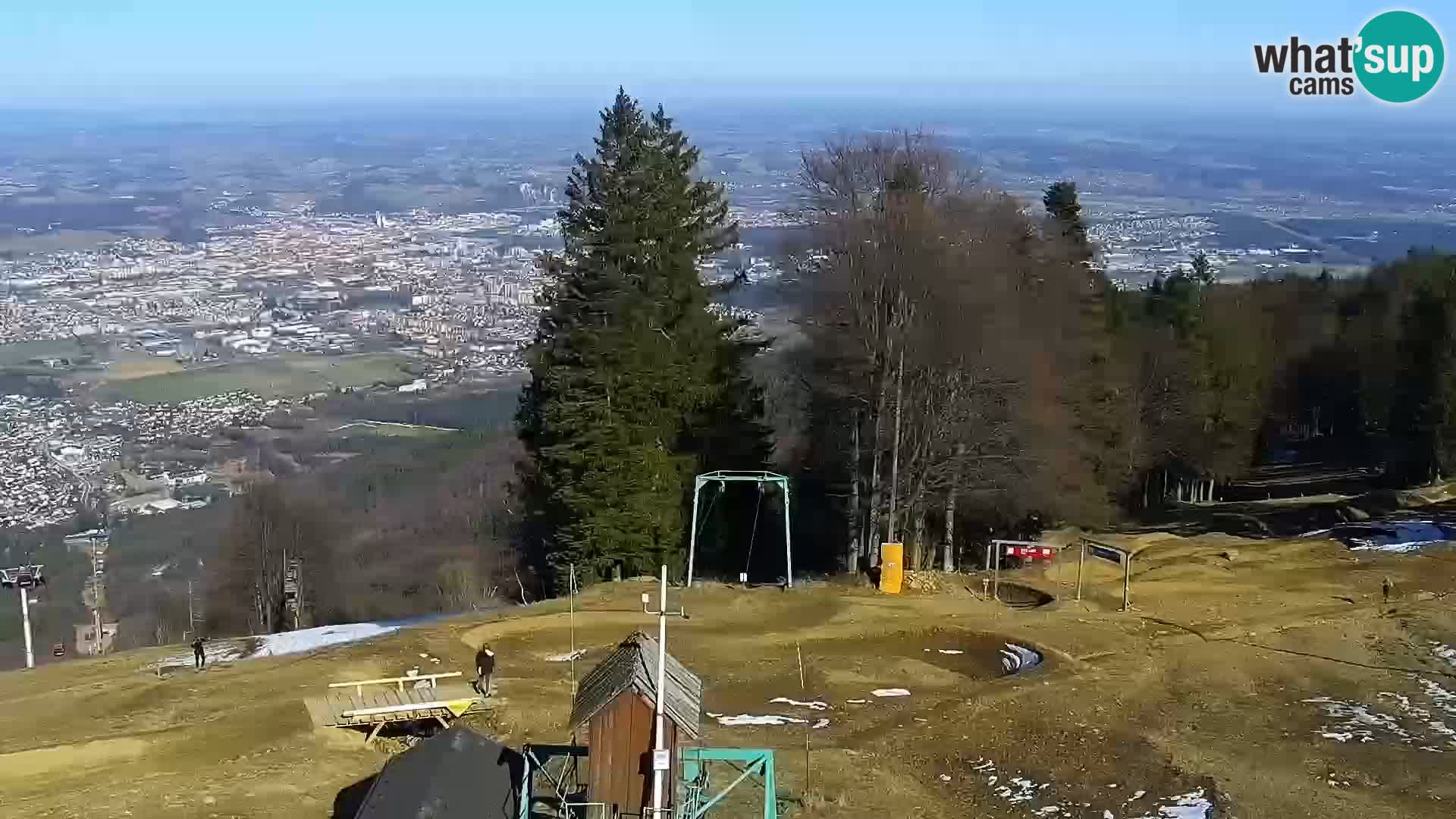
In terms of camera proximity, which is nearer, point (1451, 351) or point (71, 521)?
point (1451, 351)

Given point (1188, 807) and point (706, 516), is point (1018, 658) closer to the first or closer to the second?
point (1188, 807)

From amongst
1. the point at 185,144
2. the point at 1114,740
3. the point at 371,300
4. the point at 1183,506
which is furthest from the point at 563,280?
the point at 185,144

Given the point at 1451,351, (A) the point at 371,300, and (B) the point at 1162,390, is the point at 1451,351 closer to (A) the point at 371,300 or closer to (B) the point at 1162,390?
(B) the point at 1162,390

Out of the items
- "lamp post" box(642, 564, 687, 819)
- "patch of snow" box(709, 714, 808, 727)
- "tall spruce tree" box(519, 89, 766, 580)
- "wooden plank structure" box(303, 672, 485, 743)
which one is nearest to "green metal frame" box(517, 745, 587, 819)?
"lamp post" box(642, 564, 687, 819)

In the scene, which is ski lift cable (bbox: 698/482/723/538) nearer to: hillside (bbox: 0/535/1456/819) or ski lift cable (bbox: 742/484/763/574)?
ski lift cable (bbox: 742/484/763/574)

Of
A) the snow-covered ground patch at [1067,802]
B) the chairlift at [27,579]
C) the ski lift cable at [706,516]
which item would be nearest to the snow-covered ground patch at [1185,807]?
the snow-covered ground patch at [1067,802]

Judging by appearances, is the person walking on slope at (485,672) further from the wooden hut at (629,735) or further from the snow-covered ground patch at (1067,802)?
the wooden hut at (629,735)
